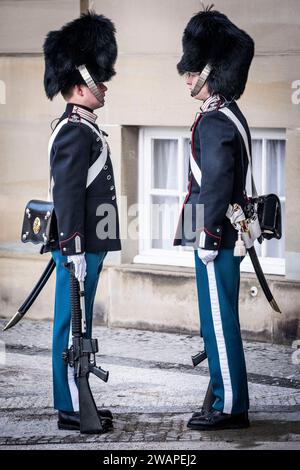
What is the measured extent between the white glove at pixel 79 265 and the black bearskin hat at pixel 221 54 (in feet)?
3.70

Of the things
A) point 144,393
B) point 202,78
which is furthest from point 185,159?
point 202,78

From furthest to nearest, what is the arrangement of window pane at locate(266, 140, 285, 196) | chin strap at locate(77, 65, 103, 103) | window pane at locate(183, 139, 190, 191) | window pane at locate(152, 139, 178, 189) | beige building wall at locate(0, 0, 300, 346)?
window pane at locate(152, 139, 178, 189) → window pane at locate(183, 139, 190, 191) → window pane at locate(266, 140, 285, 196) → beige building wall at locate(0, 0, 300, 346) → chin strap at locate(77, 65, 103, 103)

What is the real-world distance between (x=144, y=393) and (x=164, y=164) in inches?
94.1

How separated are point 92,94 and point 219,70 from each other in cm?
69

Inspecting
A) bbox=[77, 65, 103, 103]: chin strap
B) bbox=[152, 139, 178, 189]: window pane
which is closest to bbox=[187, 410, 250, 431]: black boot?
bbox=[77, 65, 103, 103]: chin strap

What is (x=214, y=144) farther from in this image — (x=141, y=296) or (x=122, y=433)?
(x=141, y=296)

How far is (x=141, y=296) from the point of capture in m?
9.00

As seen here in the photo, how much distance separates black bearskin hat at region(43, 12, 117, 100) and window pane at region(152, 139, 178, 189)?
2.70 meters

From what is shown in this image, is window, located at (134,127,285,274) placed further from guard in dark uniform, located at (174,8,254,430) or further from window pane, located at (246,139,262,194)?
guard in dark uniform, located at (174,8,254,430)

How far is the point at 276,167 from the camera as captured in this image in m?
8.77

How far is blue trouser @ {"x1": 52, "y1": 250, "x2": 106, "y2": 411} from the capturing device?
6512 mm

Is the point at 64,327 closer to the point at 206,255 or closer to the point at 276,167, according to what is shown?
the point at 206,255
